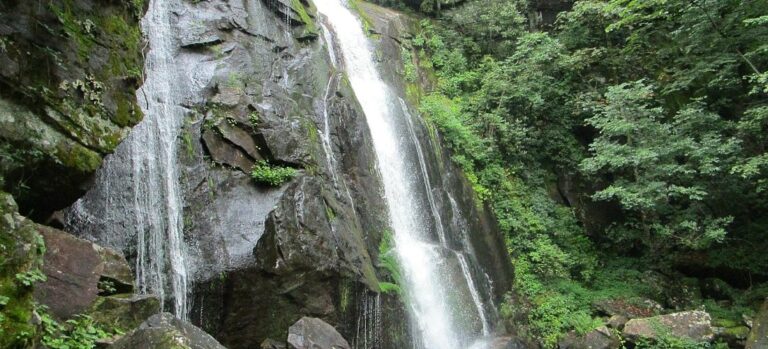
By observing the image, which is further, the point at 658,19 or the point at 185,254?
the point at 658,19

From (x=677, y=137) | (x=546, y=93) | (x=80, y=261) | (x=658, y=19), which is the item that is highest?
(x=658, y=19)

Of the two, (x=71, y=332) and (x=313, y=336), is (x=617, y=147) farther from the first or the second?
(x=71, y=332)

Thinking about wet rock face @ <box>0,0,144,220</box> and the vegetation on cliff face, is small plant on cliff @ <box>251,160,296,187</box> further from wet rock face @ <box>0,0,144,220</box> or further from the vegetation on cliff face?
the vegetation on cliff face

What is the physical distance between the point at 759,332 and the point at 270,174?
10777 mm

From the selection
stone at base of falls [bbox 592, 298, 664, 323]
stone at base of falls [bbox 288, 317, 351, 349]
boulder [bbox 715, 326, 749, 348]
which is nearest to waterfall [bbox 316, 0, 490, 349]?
stone at base of falls [bbox 288, 317, 351, 349]

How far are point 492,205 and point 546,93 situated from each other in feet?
16.1

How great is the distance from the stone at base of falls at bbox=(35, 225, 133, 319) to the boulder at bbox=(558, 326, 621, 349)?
1004 centimetres

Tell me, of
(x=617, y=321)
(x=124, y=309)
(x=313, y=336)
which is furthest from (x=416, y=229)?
(x=124, y=309)

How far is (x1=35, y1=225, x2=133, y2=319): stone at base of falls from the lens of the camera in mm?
4941

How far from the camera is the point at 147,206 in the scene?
756cm

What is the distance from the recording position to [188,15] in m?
10.9

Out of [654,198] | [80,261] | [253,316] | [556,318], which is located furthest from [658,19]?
[80,261]

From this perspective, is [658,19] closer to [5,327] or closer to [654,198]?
[654,198]

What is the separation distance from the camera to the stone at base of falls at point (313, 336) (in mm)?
6750
